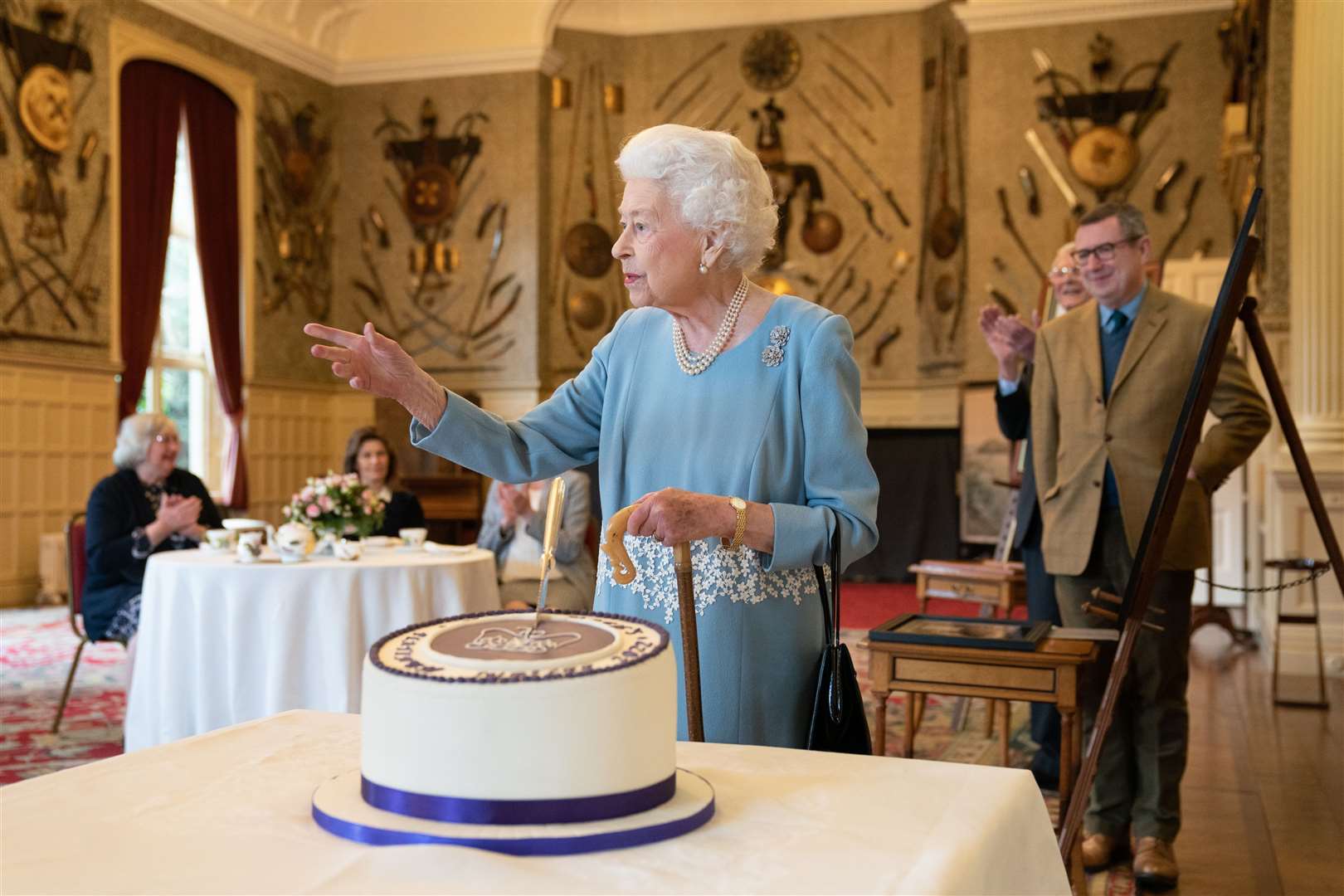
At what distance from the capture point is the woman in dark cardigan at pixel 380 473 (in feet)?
20.1

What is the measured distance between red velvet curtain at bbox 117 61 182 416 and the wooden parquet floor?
9091 millimetres

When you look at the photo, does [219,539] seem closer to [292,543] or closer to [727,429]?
[292,543]

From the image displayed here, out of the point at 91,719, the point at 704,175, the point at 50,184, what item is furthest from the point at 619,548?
the point at 50,184

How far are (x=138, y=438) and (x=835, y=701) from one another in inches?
171

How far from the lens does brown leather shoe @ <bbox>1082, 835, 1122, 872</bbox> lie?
11.1ft

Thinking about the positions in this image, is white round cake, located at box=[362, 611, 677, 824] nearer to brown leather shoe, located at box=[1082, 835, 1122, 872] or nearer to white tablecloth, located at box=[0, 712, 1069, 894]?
white tablecloth, located at box=[0, 712, 1069, 894]

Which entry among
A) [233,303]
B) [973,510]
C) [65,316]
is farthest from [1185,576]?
[233,303]

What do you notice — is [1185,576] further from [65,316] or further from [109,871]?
[65,316]

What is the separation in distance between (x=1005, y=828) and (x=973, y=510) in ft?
35.0

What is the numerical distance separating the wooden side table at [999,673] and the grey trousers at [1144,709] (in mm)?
424

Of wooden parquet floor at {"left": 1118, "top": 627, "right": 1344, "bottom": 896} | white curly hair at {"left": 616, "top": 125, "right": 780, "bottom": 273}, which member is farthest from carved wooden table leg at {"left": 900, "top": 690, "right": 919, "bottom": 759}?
white curly hair at {"left": 616, "top": 125, "right": 780, "bottom": 273}

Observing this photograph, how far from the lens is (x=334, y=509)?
4.89 m

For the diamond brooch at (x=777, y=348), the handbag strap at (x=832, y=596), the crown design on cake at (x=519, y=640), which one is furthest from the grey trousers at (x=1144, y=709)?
A: the crown design on cake at (x=519, y=640)

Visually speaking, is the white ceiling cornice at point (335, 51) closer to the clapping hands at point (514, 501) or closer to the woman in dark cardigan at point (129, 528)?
the woman in dark cardigan at point (129, 528)
